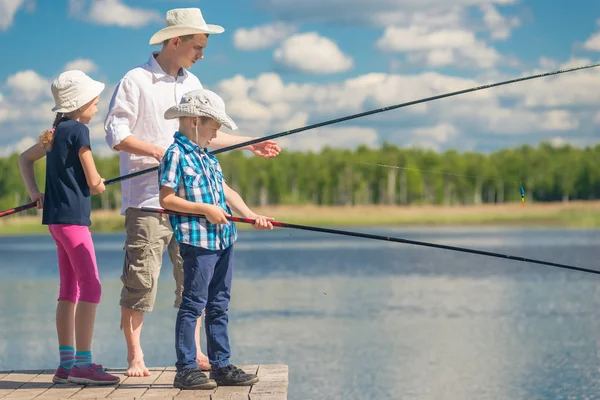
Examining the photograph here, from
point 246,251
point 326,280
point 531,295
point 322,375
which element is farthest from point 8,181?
point 322,375

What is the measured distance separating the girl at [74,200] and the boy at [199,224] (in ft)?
1.28

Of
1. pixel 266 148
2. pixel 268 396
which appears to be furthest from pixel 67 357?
pixel 266 148

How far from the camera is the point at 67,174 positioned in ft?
13.9

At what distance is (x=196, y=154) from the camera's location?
4047 millimetres

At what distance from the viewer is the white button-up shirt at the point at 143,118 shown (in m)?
4.45

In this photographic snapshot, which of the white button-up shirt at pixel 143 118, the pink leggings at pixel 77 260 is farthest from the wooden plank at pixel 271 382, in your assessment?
the white button-up shirt at pixel 143 118

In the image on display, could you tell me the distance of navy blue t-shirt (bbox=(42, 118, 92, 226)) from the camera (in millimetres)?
4238

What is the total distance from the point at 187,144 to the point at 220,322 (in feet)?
2.38

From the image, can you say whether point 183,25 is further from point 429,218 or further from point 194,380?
A: point 429,218

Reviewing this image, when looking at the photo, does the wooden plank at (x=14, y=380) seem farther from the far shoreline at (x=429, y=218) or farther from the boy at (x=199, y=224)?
the far shoreline at (x=429, y=218)

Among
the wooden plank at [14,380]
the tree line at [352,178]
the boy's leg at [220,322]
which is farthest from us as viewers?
the tree line at [352,178]

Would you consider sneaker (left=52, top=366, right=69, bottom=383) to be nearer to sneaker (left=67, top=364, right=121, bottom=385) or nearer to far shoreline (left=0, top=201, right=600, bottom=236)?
sneaker (left=67, top=364, right=121, bottom=385)

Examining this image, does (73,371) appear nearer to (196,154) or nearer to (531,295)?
(196,154)

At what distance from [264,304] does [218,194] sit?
935cm
